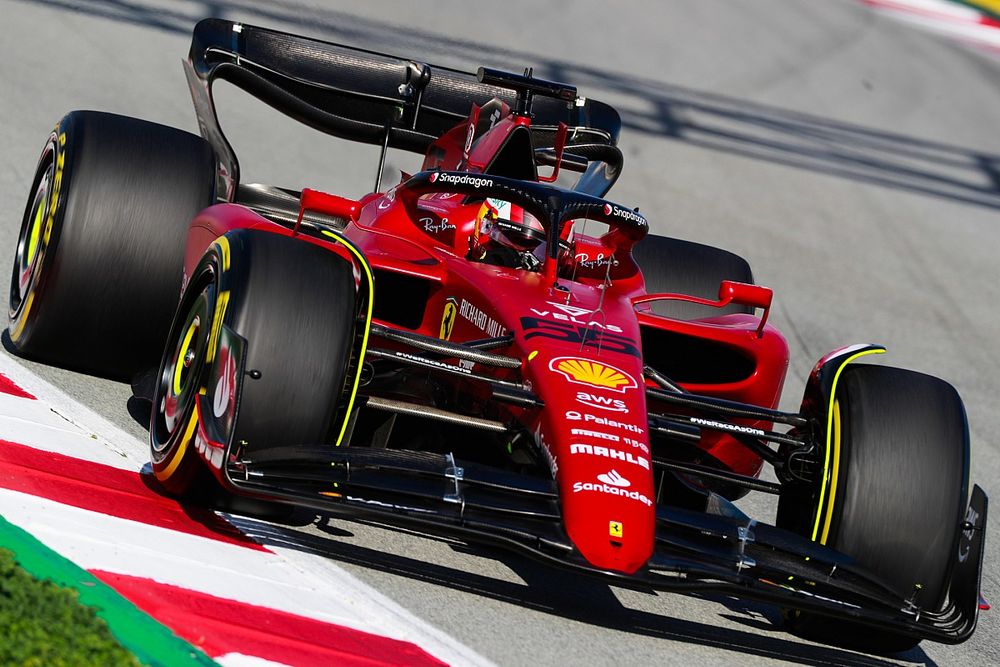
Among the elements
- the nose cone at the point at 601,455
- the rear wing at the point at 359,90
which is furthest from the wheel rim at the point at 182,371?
the rear wing at the point at 359,90

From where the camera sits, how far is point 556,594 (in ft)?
16.2

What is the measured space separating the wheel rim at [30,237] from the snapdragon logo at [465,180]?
1724 millimetres

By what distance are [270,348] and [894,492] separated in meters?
2.11

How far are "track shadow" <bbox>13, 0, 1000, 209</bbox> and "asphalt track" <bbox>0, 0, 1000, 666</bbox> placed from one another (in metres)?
0.04

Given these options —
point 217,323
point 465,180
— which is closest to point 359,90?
point 465,180

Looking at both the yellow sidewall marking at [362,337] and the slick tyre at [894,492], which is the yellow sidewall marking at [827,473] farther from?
the yellow sidewall marking at [362,337]

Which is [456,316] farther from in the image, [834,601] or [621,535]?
[834,601]

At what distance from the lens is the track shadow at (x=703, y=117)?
46.3 ft

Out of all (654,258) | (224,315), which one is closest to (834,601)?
(224,315)

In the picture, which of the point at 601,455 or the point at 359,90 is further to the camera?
the point at 359,90

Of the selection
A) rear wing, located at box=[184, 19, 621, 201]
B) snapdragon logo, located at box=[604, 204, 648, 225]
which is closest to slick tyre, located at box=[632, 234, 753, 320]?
rear wing, located at box=[184, 19, 621, 201]

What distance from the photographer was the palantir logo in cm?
445

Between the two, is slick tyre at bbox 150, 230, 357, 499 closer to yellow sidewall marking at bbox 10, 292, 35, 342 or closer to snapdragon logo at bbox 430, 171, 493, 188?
snapdragon logo at bbox 430, 171, 493, 188

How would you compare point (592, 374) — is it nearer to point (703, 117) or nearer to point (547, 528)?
point (547, 528)
